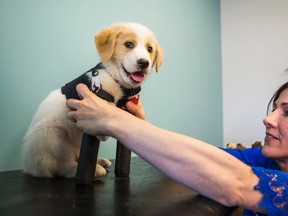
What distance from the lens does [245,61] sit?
97.4 inches

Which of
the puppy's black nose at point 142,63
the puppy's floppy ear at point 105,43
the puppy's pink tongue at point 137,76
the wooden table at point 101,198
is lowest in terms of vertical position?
the wooden table at point 101,198

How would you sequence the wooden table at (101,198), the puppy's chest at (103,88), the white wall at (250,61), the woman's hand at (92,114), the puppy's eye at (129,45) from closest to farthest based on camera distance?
the wooden table at (101,198), the woman's hand at (92,114), the puppy's chest at (103,88), the puppy's eye at (129,45), the white wall at (250,61)

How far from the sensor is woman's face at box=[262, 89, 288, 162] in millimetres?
909

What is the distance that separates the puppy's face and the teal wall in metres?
0.33

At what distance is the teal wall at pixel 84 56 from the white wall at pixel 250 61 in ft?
1.00

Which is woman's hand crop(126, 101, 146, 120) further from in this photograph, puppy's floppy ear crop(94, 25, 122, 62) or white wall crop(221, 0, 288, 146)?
white wall crop(221, 0, 288, 146)

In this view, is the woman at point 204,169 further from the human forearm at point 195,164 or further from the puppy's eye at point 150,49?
the puppy's eye at point 150,49

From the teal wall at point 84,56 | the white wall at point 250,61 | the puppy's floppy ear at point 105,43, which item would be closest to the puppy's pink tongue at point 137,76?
the puppy's floppy ear at point 105,43

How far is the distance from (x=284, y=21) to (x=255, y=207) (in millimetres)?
2125

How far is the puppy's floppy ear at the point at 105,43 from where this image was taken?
96 centimetres

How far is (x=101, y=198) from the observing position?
2.25 ft

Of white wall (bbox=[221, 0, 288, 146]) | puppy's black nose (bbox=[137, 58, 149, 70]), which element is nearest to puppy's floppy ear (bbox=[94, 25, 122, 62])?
puppy's black nose (bbox=[137, 58, 149, 70])

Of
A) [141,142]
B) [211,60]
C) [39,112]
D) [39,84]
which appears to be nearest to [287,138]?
[141,142]

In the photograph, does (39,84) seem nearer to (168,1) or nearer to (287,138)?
(287,138)
